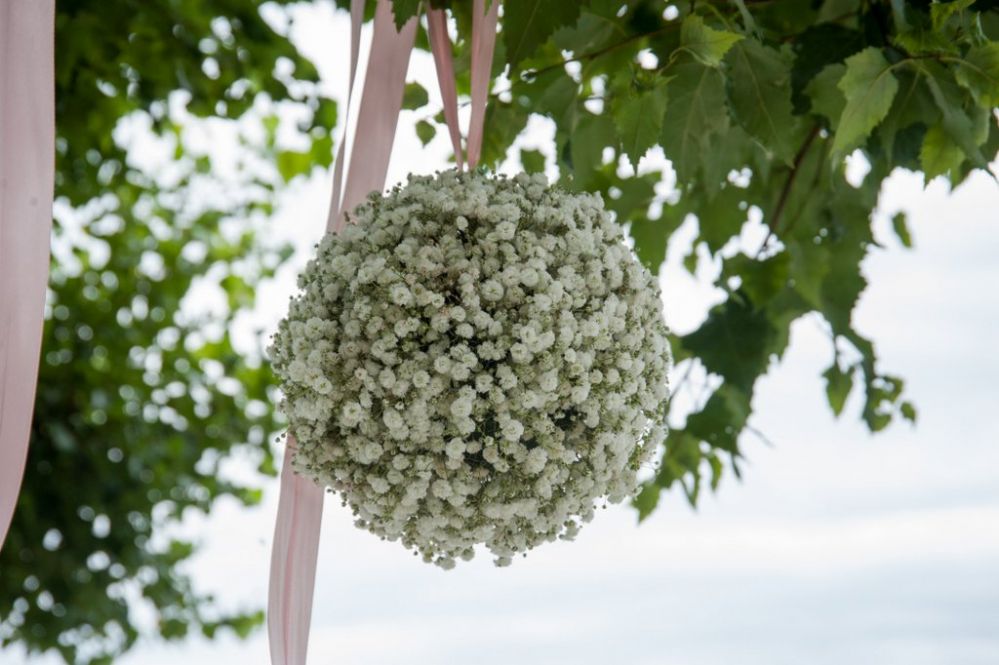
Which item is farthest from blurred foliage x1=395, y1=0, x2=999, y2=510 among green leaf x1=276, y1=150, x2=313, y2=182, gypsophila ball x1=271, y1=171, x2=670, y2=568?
green leaf x1=276, y1=150, x2=313, y2=182

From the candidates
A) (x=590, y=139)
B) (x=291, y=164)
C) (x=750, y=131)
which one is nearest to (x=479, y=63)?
(x=750, y=131)

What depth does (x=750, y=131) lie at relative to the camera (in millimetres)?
1007

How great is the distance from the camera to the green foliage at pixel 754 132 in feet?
3.01

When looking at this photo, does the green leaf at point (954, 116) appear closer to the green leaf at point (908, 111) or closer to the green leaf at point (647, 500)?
the green leaf at point (908, 111)

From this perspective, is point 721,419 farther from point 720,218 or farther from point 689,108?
point 689,108

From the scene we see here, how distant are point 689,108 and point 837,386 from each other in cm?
72

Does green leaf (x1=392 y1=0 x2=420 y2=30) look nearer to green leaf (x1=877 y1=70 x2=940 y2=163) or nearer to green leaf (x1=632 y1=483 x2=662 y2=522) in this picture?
green leaf (x1=877 y1=70 x2=940 y2=163)

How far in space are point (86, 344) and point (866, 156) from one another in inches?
107

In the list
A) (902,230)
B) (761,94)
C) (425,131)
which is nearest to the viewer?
(761,94)

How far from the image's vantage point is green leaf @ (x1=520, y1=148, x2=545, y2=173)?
1.47 metres

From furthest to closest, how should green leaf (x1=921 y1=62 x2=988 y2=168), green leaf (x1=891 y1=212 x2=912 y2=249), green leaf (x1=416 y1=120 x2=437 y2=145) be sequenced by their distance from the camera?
1. green leaf (x1=891 y1=212 x2=912 y2=249)
2. green leaf (x1=416 y1=120 x2=437 y2=145)
3. green leaf (x1=921 y1=62 x2=988 y2=168)

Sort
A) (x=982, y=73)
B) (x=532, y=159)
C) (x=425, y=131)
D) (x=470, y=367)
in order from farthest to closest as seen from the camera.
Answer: (x=532, y=159), (x=425, y=131), (x=982, y=73), (x=470, y=367)

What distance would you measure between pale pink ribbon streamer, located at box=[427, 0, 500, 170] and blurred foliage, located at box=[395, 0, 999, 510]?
0.04 metres

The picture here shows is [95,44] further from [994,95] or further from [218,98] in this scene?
[994,95]
